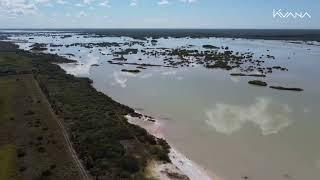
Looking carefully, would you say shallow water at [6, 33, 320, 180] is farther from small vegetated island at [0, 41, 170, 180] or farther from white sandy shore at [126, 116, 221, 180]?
small vegetated island at [0, 41, 170, 180]

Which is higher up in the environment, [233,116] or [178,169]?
[233,116]

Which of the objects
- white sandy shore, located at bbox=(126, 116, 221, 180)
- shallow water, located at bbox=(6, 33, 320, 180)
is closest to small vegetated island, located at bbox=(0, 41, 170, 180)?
A: white sandy shore, located at bbox=(126, 116, 221, 180)

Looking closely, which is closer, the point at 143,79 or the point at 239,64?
the point at 143,79

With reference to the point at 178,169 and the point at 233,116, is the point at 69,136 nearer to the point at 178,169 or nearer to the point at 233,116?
the point at 178,169

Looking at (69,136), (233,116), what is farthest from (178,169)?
(233,116)

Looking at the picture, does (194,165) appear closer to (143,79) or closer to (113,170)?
(113,170)

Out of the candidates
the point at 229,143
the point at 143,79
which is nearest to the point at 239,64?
the point at 143,79
